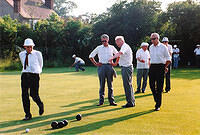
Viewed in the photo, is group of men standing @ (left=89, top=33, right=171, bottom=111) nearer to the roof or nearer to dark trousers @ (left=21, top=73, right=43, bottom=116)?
dark trousers @ (left=21, top=73, right=43, bottom=116)

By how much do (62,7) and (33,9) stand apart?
1544 inches

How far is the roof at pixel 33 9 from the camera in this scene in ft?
160

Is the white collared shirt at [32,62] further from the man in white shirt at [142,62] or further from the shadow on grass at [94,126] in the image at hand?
the man in white shirt at [142,62]

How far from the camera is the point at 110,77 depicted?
27.2ft

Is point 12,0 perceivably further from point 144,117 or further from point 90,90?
point 144,117

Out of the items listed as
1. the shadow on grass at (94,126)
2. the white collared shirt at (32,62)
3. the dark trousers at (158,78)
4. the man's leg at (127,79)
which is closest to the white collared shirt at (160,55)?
the dark trousers at (158,78)

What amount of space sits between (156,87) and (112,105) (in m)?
1.48

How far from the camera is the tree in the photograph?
90.2 meters

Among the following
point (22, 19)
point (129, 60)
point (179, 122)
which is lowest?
point (179, 122)

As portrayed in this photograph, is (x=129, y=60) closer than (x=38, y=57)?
No

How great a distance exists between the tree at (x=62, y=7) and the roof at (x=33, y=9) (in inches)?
1286

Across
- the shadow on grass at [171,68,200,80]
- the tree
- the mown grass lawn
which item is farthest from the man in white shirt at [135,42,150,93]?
the tree

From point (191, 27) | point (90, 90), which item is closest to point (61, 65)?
point (191, 27)

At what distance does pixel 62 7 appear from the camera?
298ft
